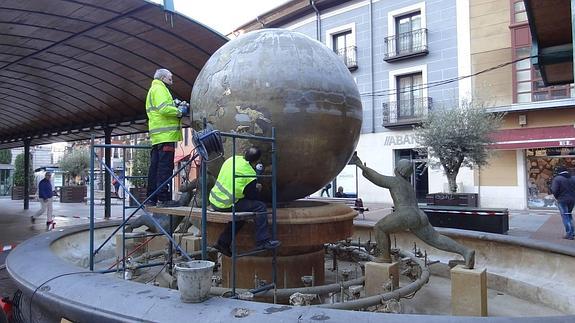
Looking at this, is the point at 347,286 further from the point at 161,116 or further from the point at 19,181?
the point at 19,181

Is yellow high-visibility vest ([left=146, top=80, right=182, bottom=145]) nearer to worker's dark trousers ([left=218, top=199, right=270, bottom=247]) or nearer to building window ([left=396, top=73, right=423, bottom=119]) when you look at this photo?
worker's dark trousers ([left=218, top=199, right=270, bottom=247])

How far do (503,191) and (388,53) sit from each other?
1029cm

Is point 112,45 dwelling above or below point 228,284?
above

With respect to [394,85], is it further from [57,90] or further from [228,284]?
[228,284]

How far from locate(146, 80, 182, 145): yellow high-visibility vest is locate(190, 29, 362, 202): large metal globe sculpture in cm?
43

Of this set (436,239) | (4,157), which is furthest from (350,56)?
(4,157)

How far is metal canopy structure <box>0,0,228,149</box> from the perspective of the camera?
8805 mm

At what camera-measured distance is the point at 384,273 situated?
17.5 feet

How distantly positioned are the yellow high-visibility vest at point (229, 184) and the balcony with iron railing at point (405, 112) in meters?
22.3

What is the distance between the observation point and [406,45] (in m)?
27.2

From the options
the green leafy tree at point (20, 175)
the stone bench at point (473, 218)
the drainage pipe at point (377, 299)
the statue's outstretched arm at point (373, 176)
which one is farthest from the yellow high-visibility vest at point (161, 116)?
the green leafy tree at point (20, 175)

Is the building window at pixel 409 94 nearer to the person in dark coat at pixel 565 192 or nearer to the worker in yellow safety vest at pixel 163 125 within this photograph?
the person in dark coat at pixel 565 192

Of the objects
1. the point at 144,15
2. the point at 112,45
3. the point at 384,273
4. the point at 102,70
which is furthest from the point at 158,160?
the point at 102,70

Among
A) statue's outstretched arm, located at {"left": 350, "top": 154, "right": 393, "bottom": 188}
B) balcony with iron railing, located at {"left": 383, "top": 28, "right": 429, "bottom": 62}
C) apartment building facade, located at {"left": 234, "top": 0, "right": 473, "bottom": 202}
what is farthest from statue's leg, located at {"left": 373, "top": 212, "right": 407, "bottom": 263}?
balcony with iron railing, located at {"left": 383, "top": 28, "right": 429, "bottom": 62}
